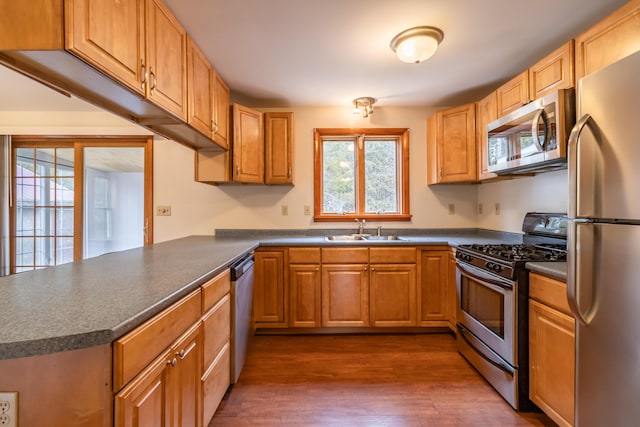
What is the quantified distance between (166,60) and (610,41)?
7.63ft

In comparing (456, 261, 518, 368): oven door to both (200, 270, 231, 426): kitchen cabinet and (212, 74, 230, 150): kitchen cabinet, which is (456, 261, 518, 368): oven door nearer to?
(200, 270, 231, 426): kitchen cabinet

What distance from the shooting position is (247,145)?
8.84 ft

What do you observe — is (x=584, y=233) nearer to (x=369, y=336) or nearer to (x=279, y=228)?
(x=369, y=336)

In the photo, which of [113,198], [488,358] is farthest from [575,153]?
[113,198]

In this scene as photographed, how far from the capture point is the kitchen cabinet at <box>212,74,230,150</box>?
226 cm

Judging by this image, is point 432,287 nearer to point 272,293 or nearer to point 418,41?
point 272,293

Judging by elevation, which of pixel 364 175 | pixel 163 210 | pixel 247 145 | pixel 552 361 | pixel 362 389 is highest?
A: pixel 247 145

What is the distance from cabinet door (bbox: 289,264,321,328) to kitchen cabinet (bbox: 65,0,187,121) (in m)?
1.58

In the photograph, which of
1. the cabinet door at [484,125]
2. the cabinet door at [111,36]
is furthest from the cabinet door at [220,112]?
the cabinet door at [484,125]

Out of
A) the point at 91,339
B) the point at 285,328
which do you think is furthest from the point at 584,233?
the point at 285,328

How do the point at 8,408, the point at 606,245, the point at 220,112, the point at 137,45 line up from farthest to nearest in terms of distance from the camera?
1. the point at 220,112
2. the point at 137,45
3. the point at 606,245
4. the point at 8,408

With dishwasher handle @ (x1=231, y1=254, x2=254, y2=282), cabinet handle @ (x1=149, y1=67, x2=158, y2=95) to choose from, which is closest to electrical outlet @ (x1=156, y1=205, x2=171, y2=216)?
dishwasher handle @ (x1=231, y1=254, x2=254, y2=282)

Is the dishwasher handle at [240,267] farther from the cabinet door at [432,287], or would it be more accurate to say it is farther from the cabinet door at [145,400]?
the cabinet door at [432,287]

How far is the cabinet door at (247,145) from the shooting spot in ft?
8.56
